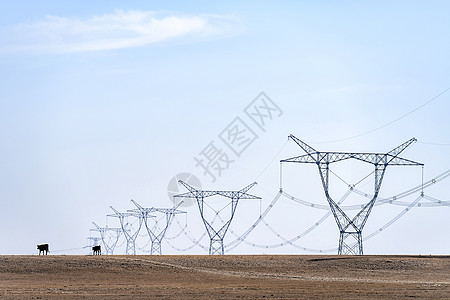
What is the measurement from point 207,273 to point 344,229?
124 ft

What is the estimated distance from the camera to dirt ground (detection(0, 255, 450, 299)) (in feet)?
170

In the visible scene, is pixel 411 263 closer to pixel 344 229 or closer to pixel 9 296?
pixel 344 229

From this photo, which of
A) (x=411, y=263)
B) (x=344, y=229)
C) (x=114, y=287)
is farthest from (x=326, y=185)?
(x=114, y=287)

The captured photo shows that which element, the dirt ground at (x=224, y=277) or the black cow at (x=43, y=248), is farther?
the black cow at (x=43, y=248)

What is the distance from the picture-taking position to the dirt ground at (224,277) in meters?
51.8

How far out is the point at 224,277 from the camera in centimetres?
6625

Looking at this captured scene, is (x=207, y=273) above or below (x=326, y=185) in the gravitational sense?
below

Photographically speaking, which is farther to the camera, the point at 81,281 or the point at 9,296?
the point at 81,281

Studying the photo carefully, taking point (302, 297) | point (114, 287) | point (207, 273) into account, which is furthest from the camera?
point (207, 273)

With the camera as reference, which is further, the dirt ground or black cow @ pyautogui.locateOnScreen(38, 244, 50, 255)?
black cow @ pyautogui.locateOnScreen(38, 244, 50, 255)

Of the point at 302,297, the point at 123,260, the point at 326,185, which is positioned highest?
the point at 326,185

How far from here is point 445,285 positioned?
59500 millimetres

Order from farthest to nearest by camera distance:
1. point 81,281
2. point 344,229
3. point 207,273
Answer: point 344,229 → point 207,273 → point 81,281

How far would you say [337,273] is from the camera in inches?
2869
